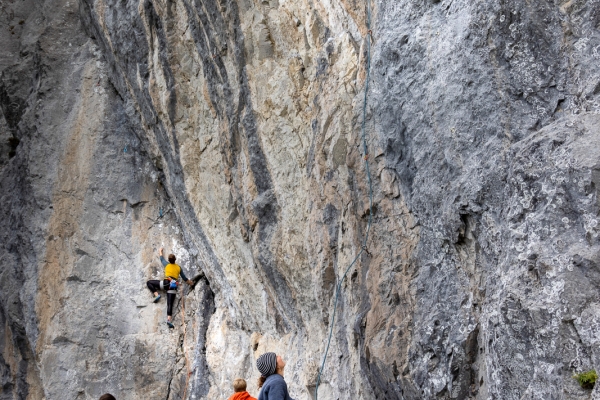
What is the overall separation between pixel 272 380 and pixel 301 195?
129 inches

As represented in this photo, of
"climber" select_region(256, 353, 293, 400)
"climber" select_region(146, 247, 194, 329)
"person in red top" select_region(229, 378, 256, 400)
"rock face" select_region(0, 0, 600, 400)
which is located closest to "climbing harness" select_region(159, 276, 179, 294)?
"climber" select_region(146, 247, 194, 329)

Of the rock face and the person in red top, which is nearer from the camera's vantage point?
the rock face

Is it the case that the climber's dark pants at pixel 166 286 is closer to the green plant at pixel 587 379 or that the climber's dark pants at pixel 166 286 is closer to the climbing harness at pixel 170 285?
the climbing harness at pixel 170 285

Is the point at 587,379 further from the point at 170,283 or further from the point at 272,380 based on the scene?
the point at 170,283

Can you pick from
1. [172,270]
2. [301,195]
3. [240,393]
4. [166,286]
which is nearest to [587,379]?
[240,393]

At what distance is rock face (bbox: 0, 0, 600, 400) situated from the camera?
4344 millimetres

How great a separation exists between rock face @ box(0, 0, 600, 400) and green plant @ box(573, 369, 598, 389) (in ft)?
0.17

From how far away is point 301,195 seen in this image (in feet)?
26.2

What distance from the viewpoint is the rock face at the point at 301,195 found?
434 centimetres

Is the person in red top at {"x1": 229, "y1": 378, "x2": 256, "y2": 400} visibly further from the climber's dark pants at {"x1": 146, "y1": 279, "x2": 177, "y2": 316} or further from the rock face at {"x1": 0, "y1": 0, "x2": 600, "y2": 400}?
the climber's dark pants at {"x1": 146, "y1": 279, "x2": 177, "y2": 316}

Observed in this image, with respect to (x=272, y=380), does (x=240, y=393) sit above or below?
below

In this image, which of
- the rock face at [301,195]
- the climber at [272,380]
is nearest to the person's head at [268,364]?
the climber at [272,380]

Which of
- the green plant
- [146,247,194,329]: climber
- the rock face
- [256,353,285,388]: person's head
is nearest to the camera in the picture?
the green plant

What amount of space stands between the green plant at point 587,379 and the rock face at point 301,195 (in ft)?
0.17
